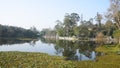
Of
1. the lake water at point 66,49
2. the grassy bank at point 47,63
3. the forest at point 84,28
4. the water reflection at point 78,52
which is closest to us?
the grassy bank at point 47,63

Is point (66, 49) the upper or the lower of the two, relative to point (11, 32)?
lower

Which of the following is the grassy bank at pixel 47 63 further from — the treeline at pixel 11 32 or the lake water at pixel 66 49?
the treeline at pixel 11 32

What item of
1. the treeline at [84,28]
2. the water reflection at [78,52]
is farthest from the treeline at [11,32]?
the water reflection at [78,52]

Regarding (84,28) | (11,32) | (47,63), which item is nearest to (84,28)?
(84,28)

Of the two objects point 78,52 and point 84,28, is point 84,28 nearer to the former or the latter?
point 84,28

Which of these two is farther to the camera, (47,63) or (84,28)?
(84,28)

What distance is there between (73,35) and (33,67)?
10113cm

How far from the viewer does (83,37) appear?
368 feet

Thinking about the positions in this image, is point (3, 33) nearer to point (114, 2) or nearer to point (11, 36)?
point (11, 36)

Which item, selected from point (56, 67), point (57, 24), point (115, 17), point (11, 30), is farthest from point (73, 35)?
point (56, 67)

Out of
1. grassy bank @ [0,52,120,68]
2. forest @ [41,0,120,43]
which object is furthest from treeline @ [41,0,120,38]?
grassy bank @ [0,52,120,68]

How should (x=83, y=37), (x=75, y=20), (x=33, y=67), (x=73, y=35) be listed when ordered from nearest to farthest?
(x=33, y=67) < (x=83, y=37) < (x=73, y=35) < (x=75, y=20)

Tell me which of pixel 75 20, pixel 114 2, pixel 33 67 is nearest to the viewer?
pixel 33 67

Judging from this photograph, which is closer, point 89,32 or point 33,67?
point 33,67
